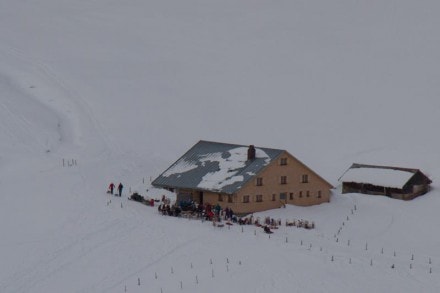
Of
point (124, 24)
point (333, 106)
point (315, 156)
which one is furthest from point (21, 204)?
point (124, 24)

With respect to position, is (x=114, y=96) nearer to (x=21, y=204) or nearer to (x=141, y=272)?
(x=21, y=204)

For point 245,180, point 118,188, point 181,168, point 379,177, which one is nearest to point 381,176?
point 379,177

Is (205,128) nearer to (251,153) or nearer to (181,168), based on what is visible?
(181,168)

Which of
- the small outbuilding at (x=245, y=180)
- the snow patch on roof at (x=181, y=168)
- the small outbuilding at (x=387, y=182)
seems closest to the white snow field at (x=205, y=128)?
the small outbuilding at (x=387, y=182)

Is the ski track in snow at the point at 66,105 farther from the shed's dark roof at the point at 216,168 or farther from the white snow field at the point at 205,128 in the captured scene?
the shed's dark roof at the point at 216,168

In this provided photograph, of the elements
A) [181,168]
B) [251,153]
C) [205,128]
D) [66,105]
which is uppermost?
[66,105]
